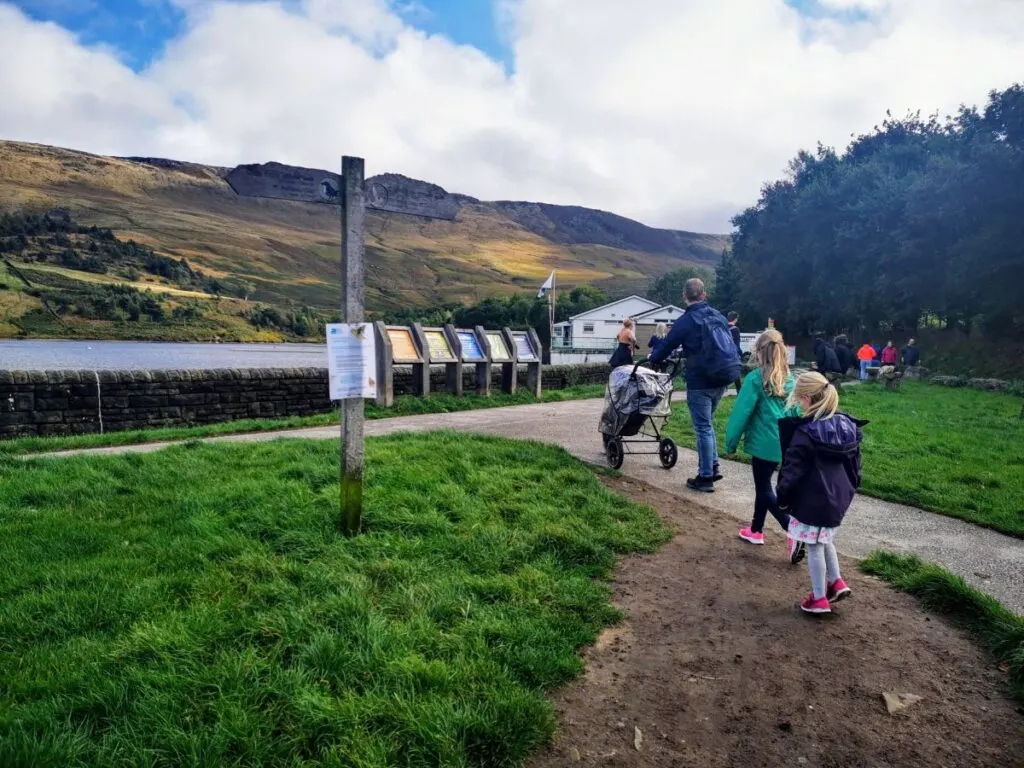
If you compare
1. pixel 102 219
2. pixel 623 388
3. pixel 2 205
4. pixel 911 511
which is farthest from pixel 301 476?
pixel 2 205

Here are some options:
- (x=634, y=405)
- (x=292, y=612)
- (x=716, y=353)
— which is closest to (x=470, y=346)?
(x=634, y=405)

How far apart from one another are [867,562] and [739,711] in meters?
2.46

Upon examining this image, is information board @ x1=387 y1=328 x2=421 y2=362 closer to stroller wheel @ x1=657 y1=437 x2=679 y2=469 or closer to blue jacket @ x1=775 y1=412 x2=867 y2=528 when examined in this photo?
stroller wheel @ x1=657 y1=437 x2=679 y2=469

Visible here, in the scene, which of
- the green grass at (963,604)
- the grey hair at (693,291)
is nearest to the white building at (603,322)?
the grey hair at (693,291)

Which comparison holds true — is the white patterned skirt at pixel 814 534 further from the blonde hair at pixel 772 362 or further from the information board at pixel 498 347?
the information board at pixel 498 347

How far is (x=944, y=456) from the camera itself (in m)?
9.15

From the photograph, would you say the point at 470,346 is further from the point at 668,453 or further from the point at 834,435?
the point at 834,435

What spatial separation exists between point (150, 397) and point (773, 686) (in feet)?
34.2

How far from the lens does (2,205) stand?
10856 centimetres

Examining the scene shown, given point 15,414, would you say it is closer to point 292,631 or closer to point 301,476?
point 301,476

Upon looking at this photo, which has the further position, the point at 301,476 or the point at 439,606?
the point at 301,476

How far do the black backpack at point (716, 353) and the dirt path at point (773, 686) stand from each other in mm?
2337

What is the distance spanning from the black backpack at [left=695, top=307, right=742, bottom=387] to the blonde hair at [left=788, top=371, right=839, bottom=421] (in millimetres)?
2223

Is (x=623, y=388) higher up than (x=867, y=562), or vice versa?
(x=623, y=388)
